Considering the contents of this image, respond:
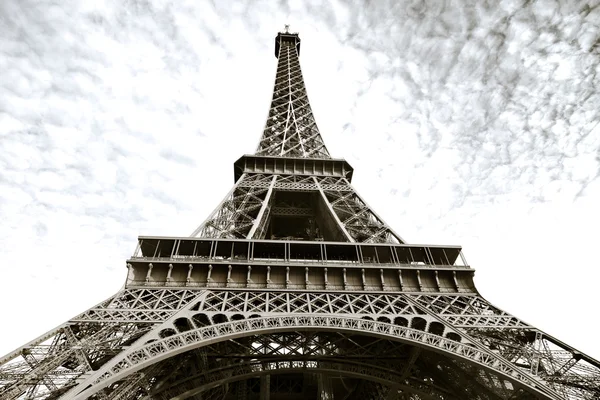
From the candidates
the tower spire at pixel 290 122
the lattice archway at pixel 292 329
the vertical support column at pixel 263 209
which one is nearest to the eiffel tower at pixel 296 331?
the lattice archway at pixel 292 329

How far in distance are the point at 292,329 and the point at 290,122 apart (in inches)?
986

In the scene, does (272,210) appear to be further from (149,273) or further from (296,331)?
(296,331)

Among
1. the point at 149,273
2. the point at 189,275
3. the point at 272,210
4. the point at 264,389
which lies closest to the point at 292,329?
the point at 189,275

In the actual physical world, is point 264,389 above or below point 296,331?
below

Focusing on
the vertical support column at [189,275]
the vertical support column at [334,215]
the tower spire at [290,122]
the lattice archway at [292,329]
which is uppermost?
the tower spire at [290,122]

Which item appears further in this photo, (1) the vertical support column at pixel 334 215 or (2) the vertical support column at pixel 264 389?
(2) the vertical support column at pixel 264 389

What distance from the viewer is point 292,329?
12.1 meters

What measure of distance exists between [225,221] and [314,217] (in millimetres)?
7797

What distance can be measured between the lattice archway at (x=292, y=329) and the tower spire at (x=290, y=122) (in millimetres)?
16893

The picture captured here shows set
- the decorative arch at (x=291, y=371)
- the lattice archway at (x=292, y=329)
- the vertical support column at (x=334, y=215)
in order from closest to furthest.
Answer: the lattice archway at (x=292, y=329) → the decorative arch at (x=291, y=371) → the vertical support column at (x=334, y=215)

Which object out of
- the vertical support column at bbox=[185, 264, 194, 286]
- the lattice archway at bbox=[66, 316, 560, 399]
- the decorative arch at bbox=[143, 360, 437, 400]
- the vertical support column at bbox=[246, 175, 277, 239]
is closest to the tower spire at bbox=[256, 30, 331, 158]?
the vertical support column at bbox=[246, 175, 277, 239]

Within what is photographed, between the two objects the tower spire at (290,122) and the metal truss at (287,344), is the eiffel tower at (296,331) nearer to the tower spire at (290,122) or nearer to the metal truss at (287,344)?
the metal truss at (287,344)

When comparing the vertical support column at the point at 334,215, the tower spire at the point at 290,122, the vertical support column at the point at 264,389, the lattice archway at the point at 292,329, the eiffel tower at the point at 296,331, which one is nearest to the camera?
the lattice archway at the point at 292,329

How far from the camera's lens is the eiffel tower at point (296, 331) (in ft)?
A: 34.9
